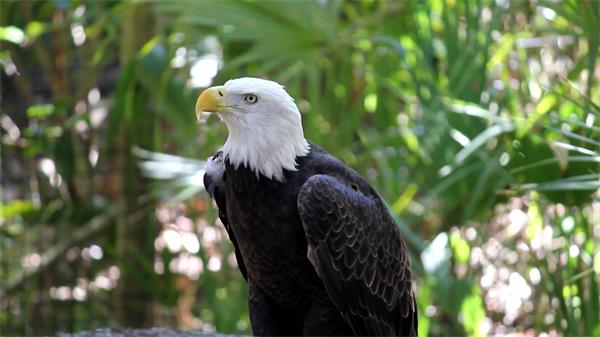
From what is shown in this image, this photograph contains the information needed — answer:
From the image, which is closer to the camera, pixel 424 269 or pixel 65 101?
pixel 424 269

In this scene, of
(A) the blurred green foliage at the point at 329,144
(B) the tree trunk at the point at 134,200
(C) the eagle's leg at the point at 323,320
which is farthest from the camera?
(B) the tree trunk at the point at 134,200

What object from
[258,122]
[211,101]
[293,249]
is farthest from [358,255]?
[211,101]

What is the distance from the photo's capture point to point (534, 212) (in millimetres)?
3732

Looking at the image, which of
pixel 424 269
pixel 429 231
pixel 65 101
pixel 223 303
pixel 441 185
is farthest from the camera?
pixel 65 101

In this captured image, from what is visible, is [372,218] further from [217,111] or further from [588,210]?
[588,210]

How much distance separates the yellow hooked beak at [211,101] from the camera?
2.54m

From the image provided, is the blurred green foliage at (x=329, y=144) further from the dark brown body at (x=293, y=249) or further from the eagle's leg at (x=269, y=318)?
the eagle's leg at (x=269, y=318)

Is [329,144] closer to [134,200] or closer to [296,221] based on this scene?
[134,200]

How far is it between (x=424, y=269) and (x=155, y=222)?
5.19 ft

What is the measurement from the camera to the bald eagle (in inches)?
99.7

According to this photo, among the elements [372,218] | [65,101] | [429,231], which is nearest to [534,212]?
[429,231]

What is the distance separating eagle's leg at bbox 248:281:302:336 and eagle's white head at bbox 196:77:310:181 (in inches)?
15.2

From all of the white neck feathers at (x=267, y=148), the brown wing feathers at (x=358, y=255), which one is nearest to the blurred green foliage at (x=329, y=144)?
the brown wing feathers at (x=358, y=255)

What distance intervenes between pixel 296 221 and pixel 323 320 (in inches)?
11.4
